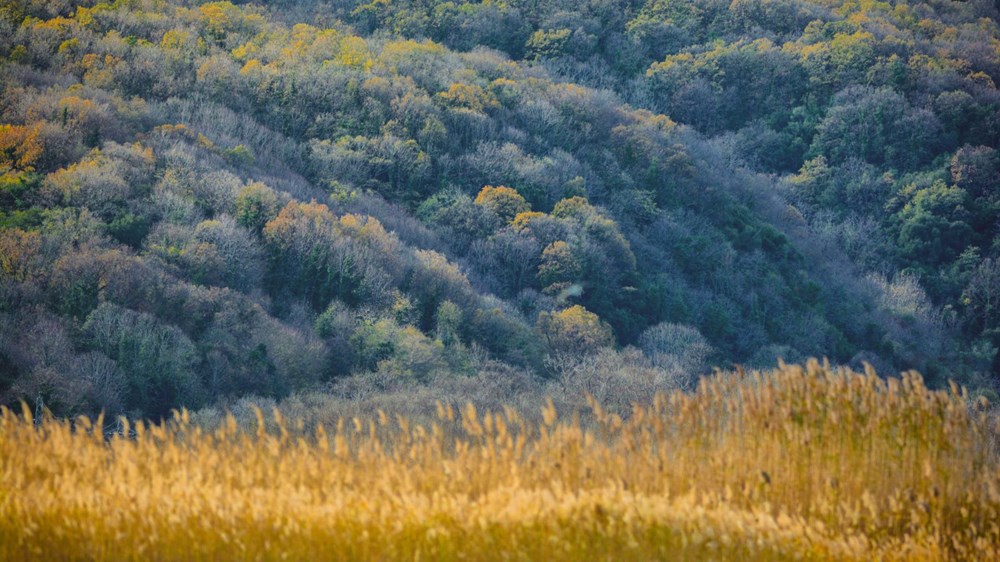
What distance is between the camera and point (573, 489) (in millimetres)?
7461

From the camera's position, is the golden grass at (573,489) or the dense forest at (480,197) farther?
the dense forest at (480,197)

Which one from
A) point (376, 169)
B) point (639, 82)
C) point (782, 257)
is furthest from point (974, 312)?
point (376, 169)

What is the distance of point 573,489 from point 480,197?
142 ft

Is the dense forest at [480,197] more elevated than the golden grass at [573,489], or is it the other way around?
the golden grass at [573,489]

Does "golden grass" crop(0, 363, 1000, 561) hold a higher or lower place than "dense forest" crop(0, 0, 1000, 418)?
higher

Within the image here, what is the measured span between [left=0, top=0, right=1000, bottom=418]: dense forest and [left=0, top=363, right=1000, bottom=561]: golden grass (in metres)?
18.0

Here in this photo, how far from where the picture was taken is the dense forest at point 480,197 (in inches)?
1270

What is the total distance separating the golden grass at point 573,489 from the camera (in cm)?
658

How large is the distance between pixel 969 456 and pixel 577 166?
49818mm

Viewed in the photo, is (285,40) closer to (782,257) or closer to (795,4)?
(782,257)

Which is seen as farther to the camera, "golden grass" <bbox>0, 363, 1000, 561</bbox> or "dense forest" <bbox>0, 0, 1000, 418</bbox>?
"dense forest" <bbox>0, 0, 1000, 418</bbox>

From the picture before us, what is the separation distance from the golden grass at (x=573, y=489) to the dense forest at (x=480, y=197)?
1796 cm

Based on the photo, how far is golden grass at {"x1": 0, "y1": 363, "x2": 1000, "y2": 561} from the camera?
6582mm

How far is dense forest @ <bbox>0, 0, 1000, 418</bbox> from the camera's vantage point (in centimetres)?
3225
